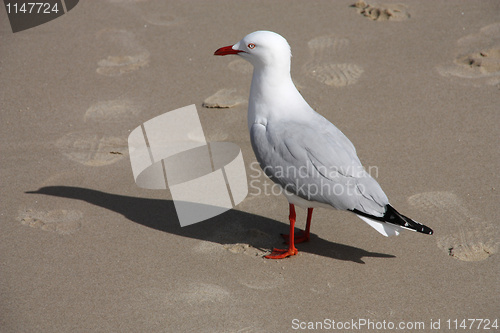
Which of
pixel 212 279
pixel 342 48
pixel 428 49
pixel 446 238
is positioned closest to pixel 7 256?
pixel 212 279

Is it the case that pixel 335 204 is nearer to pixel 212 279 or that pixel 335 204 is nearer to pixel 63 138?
pixel 212 279

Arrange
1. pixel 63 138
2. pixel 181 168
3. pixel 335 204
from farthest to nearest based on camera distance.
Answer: pixel 63 138 < pixel 181 168 < pixel 335 204

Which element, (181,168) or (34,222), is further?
(181,168)

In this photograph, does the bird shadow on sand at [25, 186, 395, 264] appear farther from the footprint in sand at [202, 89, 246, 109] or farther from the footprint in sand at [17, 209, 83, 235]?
the footprint in sand at [202, 89, 246, 109]

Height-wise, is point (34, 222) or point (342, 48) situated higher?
point (342, 48)

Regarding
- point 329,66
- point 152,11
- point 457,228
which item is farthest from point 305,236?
point 152,11

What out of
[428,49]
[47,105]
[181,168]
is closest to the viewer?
[181,168]

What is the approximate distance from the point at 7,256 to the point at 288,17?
4678 millimetres

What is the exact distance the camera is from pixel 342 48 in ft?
21.9

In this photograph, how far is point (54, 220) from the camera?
460cm

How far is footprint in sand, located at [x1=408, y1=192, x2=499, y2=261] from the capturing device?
412 cm

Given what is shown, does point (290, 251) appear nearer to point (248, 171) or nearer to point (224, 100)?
point (248, 171)

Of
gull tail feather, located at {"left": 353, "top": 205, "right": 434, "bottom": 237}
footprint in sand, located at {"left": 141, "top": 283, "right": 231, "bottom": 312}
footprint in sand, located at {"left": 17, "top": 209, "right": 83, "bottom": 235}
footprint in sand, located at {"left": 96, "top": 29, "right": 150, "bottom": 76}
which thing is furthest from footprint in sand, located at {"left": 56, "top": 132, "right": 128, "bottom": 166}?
gull tail feather, located at {"left": 353, "top": 205, "right": 434, "bottom": 237}

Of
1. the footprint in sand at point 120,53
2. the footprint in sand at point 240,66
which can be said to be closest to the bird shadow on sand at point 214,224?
the footprint in sand at point 120,53
